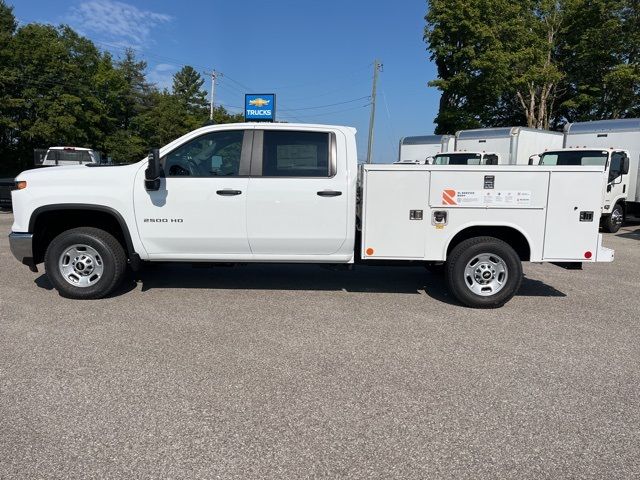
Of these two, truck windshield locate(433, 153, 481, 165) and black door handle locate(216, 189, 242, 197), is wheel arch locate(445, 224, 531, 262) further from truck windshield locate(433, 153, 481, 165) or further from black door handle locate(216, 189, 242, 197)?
truck windshield locate(433, 153, 481, 165)

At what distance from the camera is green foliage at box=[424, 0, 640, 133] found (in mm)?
23344

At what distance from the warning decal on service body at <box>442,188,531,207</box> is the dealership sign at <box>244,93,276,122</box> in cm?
2442

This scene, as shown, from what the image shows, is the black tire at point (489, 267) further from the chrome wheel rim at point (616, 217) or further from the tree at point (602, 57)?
the tree at point (602, 57)

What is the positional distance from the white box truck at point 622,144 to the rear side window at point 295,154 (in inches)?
449

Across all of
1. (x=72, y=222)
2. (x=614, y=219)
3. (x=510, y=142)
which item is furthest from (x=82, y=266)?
(x=614, y=219)

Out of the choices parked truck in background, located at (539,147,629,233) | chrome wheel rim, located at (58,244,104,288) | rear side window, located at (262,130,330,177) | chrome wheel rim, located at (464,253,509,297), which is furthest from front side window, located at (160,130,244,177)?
parked truck in background, located at (539,147,629,233)

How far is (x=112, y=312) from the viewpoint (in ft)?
16.9

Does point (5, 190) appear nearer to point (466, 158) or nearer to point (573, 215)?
point (466, 158)

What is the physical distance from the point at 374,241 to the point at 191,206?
2124 millimetres

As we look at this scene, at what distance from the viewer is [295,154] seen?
546 cm

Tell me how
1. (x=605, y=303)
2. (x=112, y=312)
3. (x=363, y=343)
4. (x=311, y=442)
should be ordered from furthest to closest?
(x=605, y=303)
(x=112, y=312)
(x=363, y=343)
(x=311, y=442)

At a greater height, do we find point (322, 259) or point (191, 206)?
point (191, 206)

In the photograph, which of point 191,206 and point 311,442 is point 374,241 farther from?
point 311,442

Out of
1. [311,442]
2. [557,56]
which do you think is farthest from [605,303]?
[557,56]
